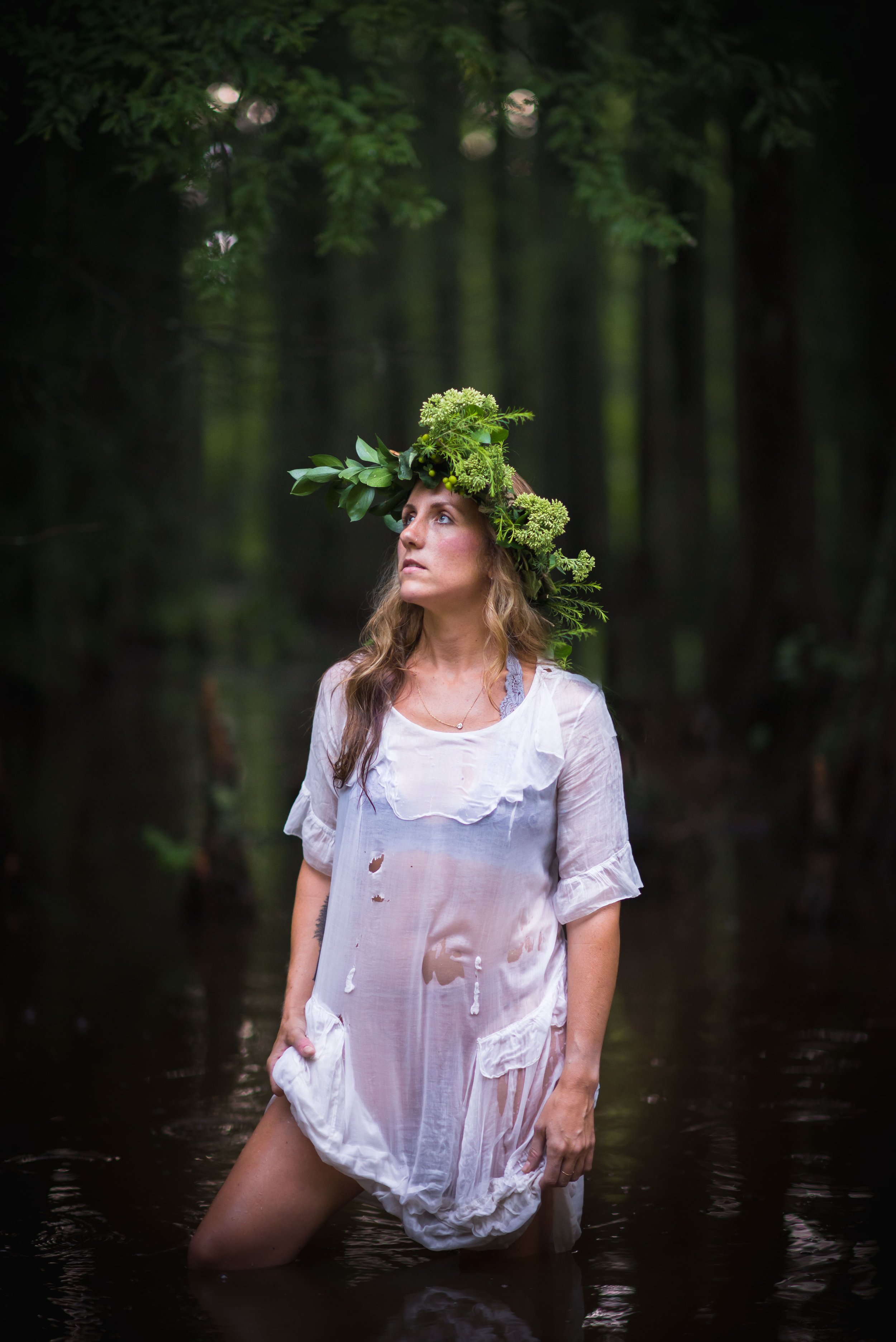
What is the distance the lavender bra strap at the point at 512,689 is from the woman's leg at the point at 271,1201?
1194 millimetres

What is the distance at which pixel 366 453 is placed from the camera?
376cm

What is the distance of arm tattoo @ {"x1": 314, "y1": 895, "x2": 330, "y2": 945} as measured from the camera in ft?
12.4

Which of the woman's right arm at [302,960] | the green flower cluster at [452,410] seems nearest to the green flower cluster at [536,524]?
the green flower cluster at [452,410]

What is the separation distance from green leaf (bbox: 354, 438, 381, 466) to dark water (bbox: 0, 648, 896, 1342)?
2216 millimetres

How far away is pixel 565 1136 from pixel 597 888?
0.61 meters

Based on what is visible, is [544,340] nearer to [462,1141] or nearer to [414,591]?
[414,591]

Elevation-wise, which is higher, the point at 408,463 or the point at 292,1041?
the point at 408,463

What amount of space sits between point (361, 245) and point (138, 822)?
20.9 ft

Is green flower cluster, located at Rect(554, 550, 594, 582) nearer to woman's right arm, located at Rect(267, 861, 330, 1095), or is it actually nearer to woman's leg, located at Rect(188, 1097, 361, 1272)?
woman's right arm, located at Rect(267, 861, 330, 1095)

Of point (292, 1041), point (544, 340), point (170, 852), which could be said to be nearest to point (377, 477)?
point (292, 1041)

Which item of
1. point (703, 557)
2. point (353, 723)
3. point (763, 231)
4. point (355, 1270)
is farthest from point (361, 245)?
point (703, 557)

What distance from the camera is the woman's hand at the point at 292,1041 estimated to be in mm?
3572

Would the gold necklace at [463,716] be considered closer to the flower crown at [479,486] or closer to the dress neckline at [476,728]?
the dress neckline at [476,728]

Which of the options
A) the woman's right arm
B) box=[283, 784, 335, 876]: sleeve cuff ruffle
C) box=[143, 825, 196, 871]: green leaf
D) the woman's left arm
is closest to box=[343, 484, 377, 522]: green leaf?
box=[283, 784, 335, 876]: sleeve cuff ruffle
